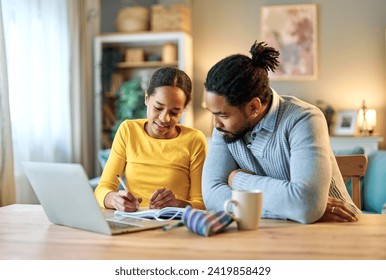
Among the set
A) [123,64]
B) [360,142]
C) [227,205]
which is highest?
[123,64]

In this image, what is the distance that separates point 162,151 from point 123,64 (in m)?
3.08

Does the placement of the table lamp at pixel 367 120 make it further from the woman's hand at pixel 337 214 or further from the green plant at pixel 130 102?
the woman's hand at pixel 337 214

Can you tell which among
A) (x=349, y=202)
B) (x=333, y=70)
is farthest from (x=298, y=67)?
(x=349, y=202)

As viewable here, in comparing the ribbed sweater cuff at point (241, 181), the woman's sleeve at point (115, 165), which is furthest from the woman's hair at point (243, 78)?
the woman's sleeve at point (115, 165)

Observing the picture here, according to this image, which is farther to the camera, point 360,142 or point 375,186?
point 360,142

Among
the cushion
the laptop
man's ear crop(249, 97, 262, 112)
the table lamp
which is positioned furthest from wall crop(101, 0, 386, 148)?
the laptop

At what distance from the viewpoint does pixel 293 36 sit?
16.4 feet

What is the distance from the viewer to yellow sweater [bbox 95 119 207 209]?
202 cm

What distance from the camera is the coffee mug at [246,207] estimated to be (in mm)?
1303

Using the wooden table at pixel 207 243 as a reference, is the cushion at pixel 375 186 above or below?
below

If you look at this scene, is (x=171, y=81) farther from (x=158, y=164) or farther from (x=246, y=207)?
(x=246, y=207)

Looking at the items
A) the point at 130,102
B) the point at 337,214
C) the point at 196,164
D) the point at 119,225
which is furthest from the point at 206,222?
the point at 130,102

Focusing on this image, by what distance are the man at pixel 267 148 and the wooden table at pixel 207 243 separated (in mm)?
69
